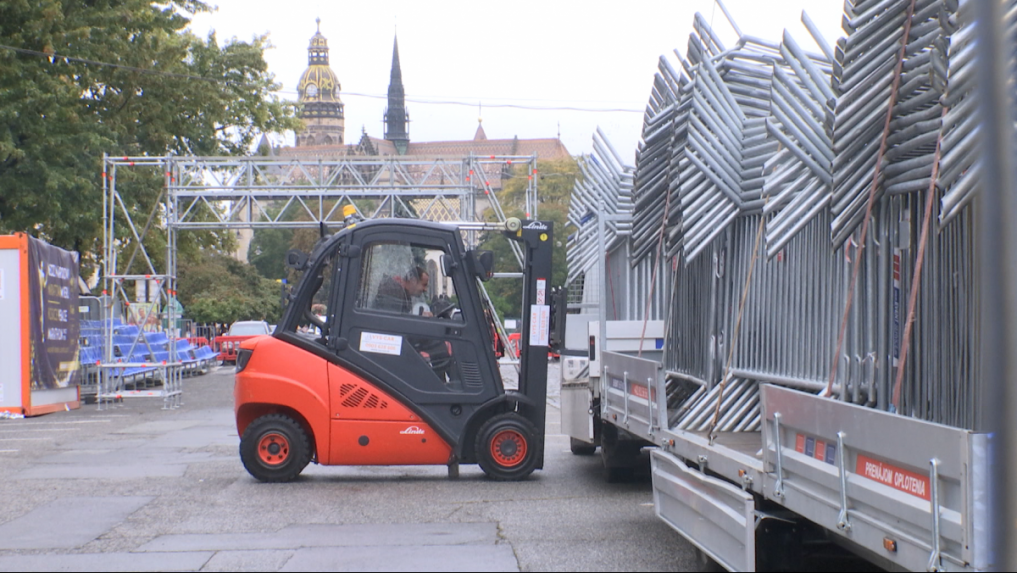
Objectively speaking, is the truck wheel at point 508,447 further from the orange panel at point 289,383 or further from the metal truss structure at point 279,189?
the metal truss structure at point 279,189

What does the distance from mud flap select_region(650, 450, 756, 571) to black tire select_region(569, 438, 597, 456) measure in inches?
219

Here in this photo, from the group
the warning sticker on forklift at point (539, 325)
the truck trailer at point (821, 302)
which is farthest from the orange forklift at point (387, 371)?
the truck trailer at point (821, 302)

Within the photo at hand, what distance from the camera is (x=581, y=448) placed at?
41.4 ft

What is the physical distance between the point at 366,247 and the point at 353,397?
1.36 meters

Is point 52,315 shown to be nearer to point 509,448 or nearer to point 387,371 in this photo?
point 387,371

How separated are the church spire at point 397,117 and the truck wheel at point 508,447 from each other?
16852 centimetres

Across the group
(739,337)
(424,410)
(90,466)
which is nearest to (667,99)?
(739,337)

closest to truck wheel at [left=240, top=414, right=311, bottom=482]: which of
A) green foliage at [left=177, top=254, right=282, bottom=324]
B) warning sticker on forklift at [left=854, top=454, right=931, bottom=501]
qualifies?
warning sticker on forklift at [left=854, top=454, right=931, bottom=501]

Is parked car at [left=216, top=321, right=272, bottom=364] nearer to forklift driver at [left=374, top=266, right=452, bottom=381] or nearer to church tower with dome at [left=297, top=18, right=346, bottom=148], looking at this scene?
forklift driver at [left=374, top=266, right=452, bottom=381]

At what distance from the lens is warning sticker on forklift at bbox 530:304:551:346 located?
10.7m

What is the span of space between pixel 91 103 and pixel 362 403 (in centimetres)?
2182

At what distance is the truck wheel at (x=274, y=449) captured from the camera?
10.2 meters

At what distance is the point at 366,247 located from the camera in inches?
408

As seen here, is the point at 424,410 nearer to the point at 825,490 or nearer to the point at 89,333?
the point at 825,490
